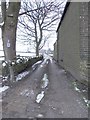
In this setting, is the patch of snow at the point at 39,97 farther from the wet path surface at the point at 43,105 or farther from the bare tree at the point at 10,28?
the bare tree at the point at 10,28

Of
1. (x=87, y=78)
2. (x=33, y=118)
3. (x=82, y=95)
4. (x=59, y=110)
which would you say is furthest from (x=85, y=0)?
(x=33, y=118)

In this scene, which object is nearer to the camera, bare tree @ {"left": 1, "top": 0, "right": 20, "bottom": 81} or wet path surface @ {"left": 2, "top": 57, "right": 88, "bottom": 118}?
wet path surface @ {"left": 2, "top": 57, "right": 88, "bottom": 118}

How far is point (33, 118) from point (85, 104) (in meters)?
1.90

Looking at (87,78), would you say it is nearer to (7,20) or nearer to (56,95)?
(56,95)

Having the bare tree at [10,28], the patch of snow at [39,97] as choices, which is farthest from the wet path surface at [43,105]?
the bare tree at [10,28]

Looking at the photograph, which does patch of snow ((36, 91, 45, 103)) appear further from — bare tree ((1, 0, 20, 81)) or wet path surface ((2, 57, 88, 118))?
bare tree ((1, 0, 20, 81))

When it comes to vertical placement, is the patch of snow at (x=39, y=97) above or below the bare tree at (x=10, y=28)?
below

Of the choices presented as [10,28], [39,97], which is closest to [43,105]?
[39,97]

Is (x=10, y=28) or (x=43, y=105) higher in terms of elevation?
(x=10, y=28)

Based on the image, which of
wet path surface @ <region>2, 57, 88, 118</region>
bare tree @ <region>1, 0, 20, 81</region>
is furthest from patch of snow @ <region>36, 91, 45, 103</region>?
bare tree @ <region>1, 0, 20, 81</region>

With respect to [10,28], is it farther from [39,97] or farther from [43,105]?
[43,105]

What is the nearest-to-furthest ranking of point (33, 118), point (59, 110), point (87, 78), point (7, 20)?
point (33, 118)
point (59, 110)
point (87, 78)
point (7, 20)

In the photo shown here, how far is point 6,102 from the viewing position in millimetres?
6508

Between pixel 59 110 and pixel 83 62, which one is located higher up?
pixel 83 62
